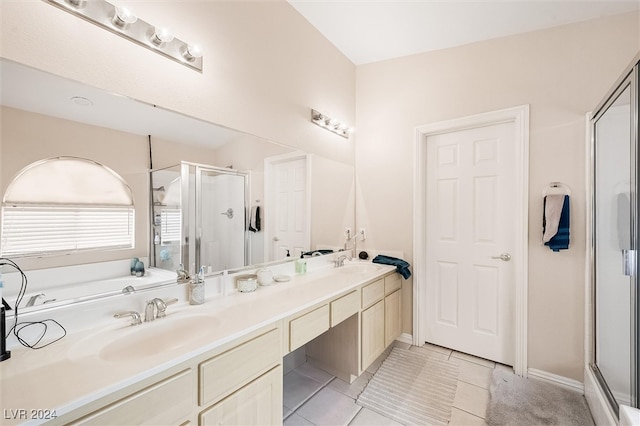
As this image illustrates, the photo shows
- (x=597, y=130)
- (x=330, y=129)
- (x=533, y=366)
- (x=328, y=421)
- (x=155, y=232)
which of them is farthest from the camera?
(x=330, y=129)

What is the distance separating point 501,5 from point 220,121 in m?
2.21

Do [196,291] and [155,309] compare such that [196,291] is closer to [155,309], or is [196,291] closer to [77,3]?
[155,309]

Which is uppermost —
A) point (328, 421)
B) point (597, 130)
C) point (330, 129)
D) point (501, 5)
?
point (501, 5)

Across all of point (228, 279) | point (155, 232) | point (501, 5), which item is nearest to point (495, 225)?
point (501, 5)

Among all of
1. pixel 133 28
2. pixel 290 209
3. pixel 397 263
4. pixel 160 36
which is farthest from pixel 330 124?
pixel 133 28

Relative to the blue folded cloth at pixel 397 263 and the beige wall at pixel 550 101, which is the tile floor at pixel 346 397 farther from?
the blue folded cloth at pixel 397 263

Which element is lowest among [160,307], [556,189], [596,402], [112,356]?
[596,402]

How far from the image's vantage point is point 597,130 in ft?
6.41

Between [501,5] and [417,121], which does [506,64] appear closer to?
[501,5]

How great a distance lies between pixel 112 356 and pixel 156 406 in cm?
31

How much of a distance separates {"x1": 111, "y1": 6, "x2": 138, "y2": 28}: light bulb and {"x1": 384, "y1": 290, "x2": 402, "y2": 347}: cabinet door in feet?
8.02

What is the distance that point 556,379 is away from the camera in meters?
2.14

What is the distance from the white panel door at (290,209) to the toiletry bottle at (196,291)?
0.68 m

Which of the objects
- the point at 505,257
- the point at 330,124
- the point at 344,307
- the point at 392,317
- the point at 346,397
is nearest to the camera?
the point at 344,307
